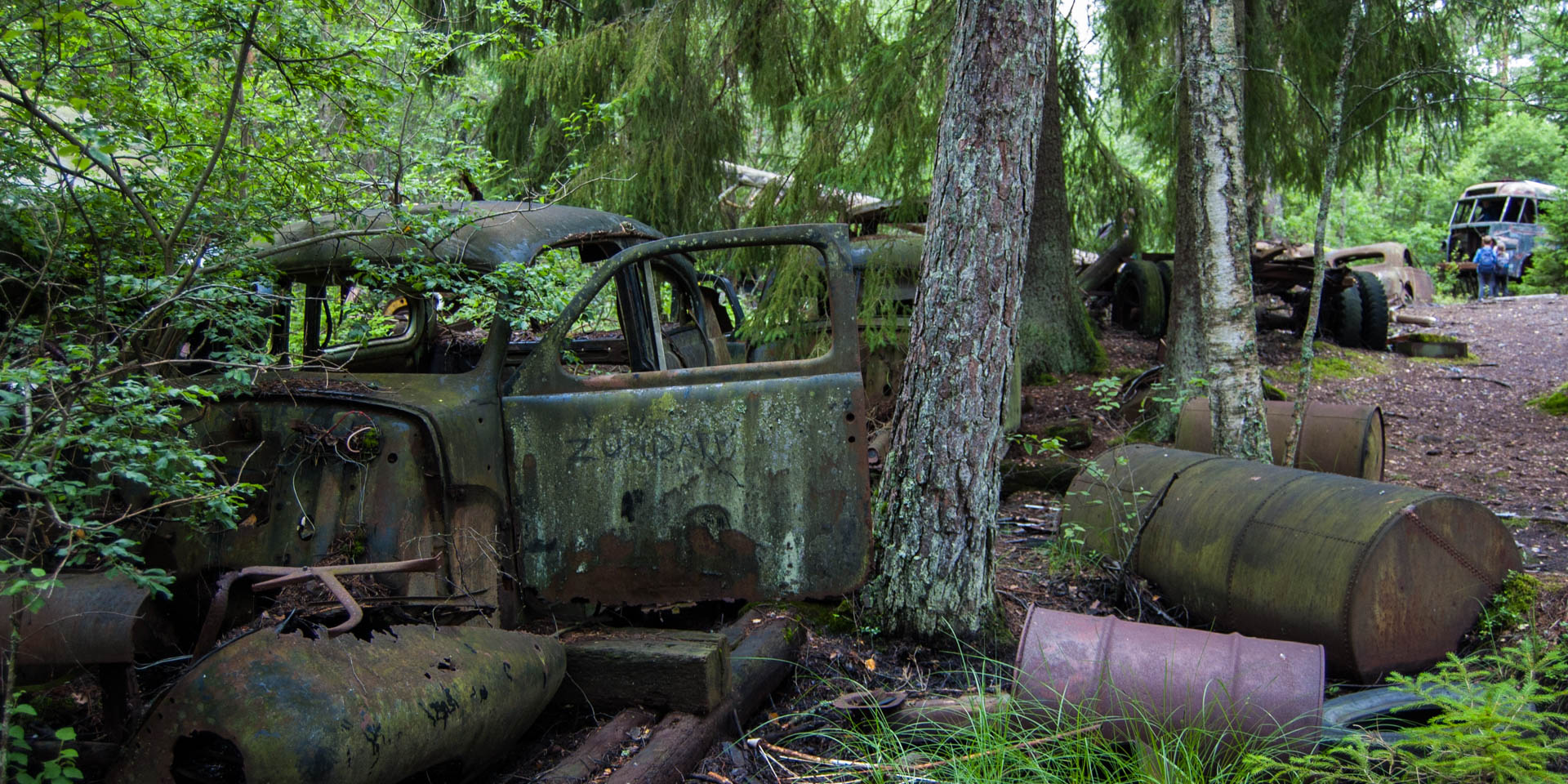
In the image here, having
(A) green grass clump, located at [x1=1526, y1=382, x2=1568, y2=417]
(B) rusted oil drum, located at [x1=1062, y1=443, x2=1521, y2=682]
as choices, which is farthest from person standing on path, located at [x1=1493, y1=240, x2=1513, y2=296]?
(B) rusted oil drum, located at [x1=1062, y1=443, x2=1521, y2=682]

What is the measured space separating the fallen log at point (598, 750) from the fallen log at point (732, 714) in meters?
0.09

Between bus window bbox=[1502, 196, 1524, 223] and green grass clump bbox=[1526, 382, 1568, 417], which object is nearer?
green grass clump bbox=[1526, 382, 1568, 417]

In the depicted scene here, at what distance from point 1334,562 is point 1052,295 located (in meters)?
Result: 6.13

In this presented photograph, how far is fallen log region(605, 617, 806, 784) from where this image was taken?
9.82 ft

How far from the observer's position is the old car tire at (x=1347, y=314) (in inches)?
454

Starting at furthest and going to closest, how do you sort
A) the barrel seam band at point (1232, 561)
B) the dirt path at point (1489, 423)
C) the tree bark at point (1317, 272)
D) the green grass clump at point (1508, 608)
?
the dirt path at point (1489, 423) < the tree bark at point (1317, 272) < the barrel seam band at point (1232, 561) < the green grass clump at point (1508, 608)

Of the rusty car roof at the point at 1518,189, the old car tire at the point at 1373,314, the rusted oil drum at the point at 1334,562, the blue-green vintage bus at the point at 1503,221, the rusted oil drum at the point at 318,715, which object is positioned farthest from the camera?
the rusty car roof at the point at 1518,189

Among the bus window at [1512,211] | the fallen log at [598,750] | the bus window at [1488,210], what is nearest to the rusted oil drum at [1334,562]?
the fallen log at [598,750]

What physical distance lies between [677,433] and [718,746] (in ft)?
3.73

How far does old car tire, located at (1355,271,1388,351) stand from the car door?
33.4 feet

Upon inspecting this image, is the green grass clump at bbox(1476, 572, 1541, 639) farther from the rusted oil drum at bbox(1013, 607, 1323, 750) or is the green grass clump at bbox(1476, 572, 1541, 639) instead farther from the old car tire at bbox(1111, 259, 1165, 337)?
the old car tire at bbox(1111, 259, 1165, 337)

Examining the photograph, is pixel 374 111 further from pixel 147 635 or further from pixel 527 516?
pixel 147 635

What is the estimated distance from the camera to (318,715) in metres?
2.51

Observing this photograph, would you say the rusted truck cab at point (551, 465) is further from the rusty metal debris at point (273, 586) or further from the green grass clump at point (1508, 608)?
the green grass clump at point (1508, 608)
